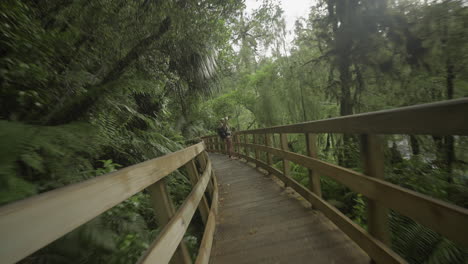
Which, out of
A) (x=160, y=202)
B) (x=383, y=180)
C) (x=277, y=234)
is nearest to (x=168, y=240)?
(x=160, y=202)

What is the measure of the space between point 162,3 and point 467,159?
4.65 m

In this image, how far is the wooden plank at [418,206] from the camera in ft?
3.00

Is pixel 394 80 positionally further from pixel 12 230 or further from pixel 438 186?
pixel 12 230

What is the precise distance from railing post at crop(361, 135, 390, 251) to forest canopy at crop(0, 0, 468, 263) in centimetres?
89

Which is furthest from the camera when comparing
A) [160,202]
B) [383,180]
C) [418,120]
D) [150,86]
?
[150,86]

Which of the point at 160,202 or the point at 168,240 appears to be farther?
the point at 160,202

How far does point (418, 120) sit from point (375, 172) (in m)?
0.54

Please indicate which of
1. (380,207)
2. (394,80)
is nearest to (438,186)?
(380,207)

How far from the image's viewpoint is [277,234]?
7.40 feet

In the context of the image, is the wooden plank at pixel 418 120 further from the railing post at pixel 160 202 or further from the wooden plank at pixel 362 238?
the railing post at pixel 160 202

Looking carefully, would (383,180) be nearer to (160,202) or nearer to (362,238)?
(362,238)

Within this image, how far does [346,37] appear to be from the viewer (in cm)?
421

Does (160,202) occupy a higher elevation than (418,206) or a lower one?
higher

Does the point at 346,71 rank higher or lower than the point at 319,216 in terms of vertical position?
higher
